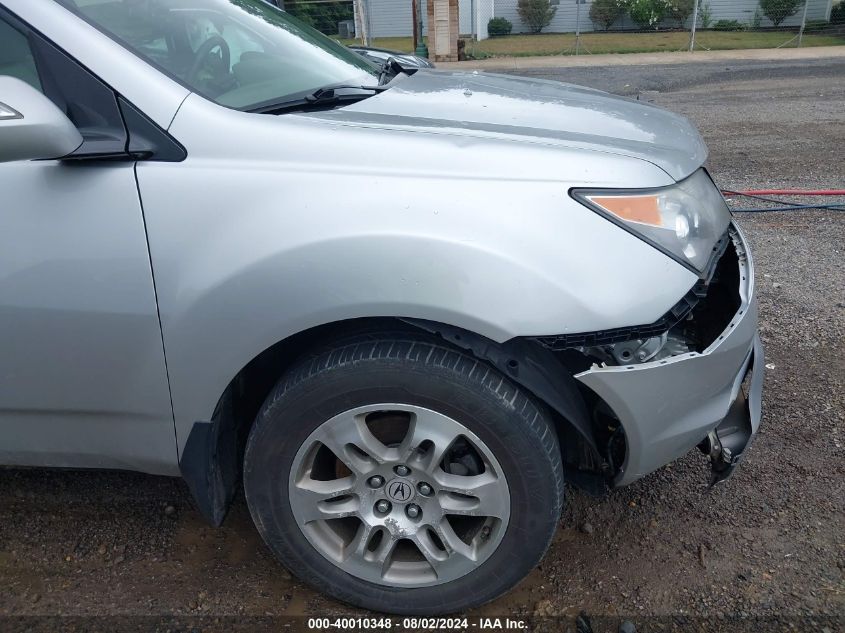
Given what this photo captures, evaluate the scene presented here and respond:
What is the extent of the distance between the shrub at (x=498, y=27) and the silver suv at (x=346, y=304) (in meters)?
28.8

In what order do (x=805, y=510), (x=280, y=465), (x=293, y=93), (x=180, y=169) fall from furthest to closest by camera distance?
(x=805, y=510) < (x=293, y=93) < (x=280, y=465) < (x=180, y=169)

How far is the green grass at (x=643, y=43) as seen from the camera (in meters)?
19.3

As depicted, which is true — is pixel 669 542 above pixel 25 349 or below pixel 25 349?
below

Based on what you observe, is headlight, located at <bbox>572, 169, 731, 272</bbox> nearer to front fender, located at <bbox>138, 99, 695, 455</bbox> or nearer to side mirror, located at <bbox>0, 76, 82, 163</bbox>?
front fender, located at <bbox>138, 99, 695, 455</bbox>

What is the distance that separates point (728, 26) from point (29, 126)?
2878cm

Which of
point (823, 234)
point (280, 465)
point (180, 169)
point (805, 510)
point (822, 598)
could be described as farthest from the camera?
point (823, 234)

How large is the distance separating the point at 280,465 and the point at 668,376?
1104 millimetres

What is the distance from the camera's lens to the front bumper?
1865mm

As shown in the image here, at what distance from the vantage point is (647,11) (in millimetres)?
26344

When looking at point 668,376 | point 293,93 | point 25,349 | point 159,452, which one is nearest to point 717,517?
point 668,376

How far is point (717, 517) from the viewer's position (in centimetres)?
254

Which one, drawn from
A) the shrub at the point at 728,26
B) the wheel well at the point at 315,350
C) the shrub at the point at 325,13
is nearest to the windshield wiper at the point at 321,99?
the wheel well at the point at 315,350

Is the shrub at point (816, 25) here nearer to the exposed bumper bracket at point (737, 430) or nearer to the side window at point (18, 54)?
the exposed bumper bracket at point (737, 430)

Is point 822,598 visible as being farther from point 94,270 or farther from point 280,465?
point 94,270
